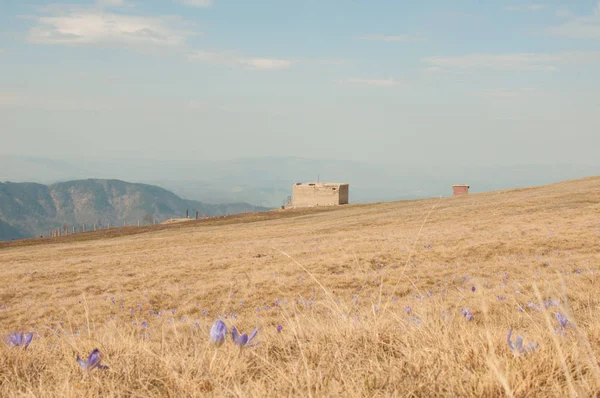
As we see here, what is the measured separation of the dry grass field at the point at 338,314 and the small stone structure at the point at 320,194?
45737 millimetres

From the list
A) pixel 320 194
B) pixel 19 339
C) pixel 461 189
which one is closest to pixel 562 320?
pixel 19 339

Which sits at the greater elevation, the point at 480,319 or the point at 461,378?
the point at 461,378

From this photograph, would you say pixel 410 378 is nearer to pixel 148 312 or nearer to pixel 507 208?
pixel 148 312

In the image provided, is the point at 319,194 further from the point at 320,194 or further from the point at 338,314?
the point at 338,314

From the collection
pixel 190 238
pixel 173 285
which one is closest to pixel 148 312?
pixel 173 285

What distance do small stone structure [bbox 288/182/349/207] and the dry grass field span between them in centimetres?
4574

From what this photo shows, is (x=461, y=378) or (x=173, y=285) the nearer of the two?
(x=461, y=378)

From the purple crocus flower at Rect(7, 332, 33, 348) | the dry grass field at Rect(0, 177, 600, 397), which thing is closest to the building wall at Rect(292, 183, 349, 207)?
the dry grass field at Rect(0, 177, 600, 397)

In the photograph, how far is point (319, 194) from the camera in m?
88.1

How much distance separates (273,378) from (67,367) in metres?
1.09

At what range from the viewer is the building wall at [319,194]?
8644cm

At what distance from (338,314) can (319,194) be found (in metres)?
84.4

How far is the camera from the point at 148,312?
13.8m

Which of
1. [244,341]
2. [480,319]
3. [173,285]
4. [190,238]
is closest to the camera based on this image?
[244,341]
